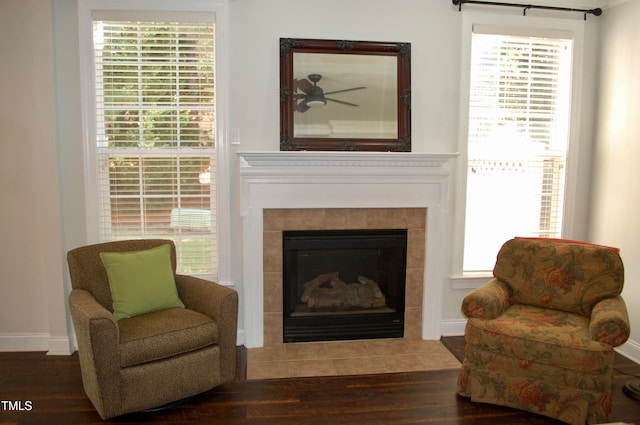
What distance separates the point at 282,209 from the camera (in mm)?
3428

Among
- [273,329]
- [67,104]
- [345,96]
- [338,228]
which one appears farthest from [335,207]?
[67,104]

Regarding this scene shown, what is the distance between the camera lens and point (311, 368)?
3.12 metres

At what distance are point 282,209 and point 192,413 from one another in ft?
4.86

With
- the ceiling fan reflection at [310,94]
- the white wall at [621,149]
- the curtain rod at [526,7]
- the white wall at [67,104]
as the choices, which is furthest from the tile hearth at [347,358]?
the curtain rod at [526,7]

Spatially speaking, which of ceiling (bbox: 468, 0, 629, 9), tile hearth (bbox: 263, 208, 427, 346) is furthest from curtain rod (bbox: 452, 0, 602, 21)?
tile hearth (bbox: 263, 208, 427, 346)

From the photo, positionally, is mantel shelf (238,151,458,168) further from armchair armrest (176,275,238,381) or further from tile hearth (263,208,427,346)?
armchair armrest (176,275,238,381)

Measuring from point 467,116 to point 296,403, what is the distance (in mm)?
2397

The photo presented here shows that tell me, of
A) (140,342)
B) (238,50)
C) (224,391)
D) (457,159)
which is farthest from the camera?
(457,159)

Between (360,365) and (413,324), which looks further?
(413,324)

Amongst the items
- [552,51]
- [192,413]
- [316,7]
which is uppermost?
[316,7]

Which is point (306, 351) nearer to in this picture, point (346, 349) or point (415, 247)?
point (346, 349)

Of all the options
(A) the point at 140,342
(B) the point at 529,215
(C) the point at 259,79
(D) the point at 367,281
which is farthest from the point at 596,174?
(A) the point at 140,342

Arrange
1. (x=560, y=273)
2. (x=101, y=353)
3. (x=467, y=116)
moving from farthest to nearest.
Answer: (x=467, y=116), (x=560, y=273), (x=101, y=353)

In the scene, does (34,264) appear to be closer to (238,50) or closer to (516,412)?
(238,50)
